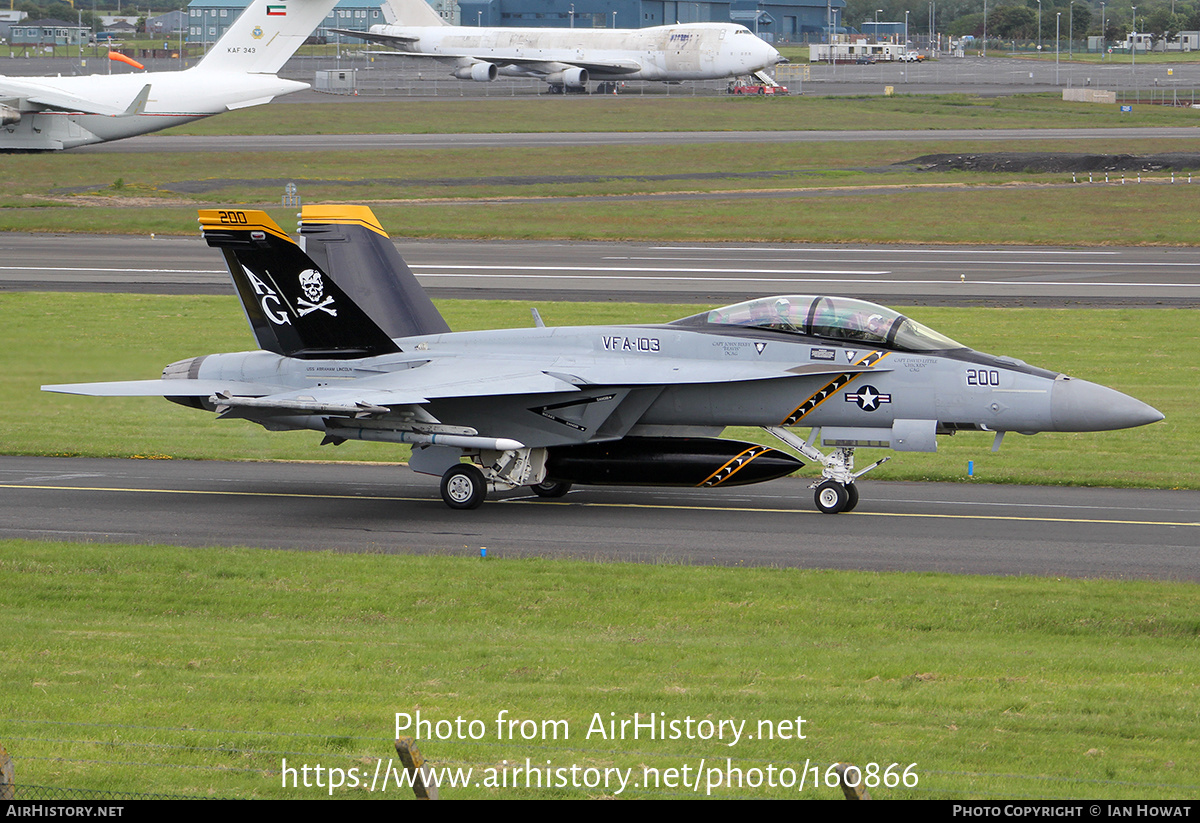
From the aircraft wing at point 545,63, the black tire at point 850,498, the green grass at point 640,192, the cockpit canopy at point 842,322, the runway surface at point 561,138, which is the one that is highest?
the aircraft wing at point 545,63

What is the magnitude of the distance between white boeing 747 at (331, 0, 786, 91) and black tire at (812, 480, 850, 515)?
9129cm

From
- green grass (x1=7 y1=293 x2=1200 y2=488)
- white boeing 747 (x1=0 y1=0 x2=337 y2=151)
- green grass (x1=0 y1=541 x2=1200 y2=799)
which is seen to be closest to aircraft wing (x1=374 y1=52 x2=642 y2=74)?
white boeing 747 (x1=0 y1=0 x2=337 y2=151)

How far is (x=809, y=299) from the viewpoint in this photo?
19.8 m

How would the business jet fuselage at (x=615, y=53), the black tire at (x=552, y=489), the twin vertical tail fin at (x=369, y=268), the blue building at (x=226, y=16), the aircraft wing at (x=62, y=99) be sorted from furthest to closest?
the blue building at (x=226, y=16) → the business jet fuselage at (x=615, y=53) → the aircraft wing at (x=62, y=99) → the twin vertical tail fin at (x=369, y=268) → the black tire at (x=552, y=489)

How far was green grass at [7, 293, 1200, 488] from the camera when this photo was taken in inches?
901

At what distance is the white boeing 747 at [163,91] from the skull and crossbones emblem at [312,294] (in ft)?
153

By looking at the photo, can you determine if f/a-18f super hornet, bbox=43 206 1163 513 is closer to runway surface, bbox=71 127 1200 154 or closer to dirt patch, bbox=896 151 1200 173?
dirt patch, bbox=896 151 1200 173

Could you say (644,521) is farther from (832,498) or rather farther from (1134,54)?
(1134,54)

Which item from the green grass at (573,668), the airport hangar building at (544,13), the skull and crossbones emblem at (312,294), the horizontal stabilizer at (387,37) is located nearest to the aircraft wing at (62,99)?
the skull and crossbones emblem at (312,294)

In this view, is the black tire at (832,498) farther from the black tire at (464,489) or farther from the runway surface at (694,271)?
the runway surface at (694,271)

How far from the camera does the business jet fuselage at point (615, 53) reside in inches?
Answer: 4190

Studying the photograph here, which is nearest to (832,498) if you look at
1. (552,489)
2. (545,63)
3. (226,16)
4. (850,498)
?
(850,498)

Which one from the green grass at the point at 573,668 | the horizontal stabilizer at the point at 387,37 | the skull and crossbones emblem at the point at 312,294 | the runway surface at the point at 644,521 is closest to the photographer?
the green grass at the point at 573,668

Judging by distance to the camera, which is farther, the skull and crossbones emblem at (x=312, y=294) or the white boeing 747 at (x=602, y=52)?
the white boeing 747 at (x=602, y=52)
